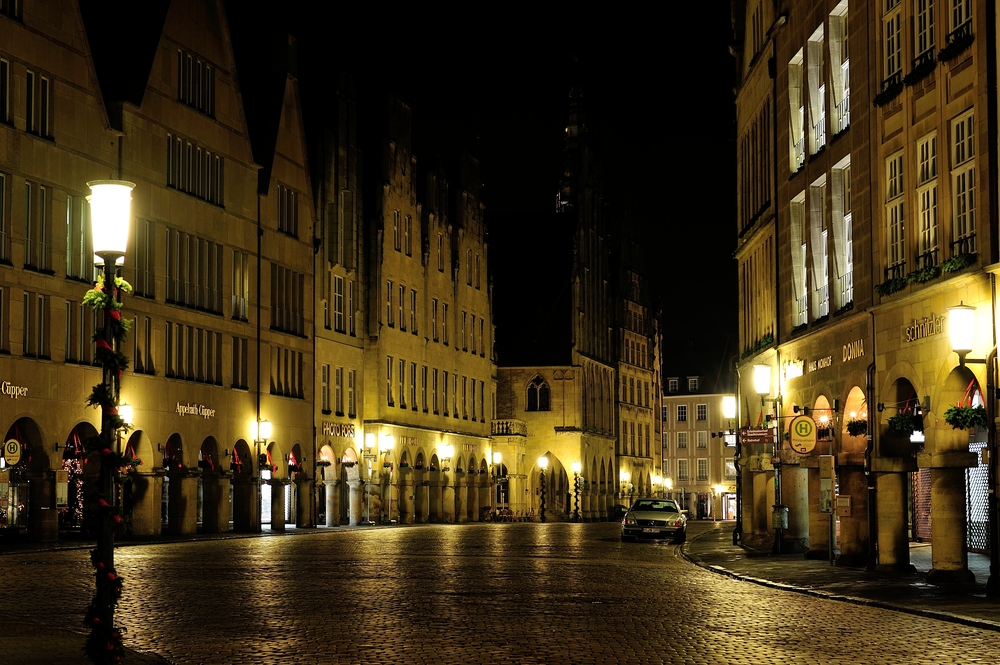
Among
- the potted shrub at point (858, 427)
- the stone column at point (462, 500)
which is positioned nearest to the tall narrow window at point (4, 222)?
the potted shrub at point (858, 427)

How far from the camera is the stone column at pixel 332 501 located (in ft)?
219

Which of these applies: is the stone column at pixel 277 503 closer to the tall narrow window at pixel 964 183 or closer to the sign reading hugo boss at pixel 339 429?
the sign reading hugo boss at pixel 339 429

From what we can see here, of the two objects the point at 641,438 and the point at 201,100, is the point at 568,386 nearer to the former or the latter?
the point at 641,438

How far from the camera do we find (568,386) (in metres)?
101

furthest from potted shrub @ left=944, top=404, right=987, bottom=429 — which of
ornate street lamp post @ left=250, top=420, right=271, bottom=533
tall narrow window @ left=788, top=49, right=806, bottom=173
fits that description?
ornate street lamp post @ left=250, top=420, right=271, bottom=533

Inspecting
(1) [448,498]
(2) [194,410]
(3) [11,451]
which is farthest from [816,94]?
(1) [448,498]

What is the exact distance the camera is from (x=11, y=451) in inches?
1640

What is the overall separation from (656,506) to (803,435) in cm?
1998

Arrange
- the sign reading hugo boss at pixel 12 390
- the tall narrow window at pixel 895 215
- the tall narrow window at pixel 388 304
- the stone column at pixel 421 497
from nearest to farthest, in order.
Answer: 1. the tall narrow window at pixel 895 215
2. the sign reading hugo boss at pixel 12 390
3. the tall narrow window at pixel 388 304
4. the stone column at pixel 421 497

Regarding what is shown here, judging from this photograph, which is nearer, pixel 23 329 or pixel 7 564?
pixel 7 564

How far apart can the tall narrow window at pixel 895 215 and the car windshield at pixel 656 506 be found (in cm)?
2246

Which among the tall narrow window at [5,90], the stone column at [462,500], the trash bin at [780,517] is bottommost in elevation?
the stone column at [462,500]

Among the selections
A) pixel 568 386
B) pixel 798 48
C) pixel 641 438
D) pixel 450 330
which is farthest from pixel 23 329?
pixel 641 438

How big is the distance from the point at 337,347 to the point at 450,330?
54.5ft
